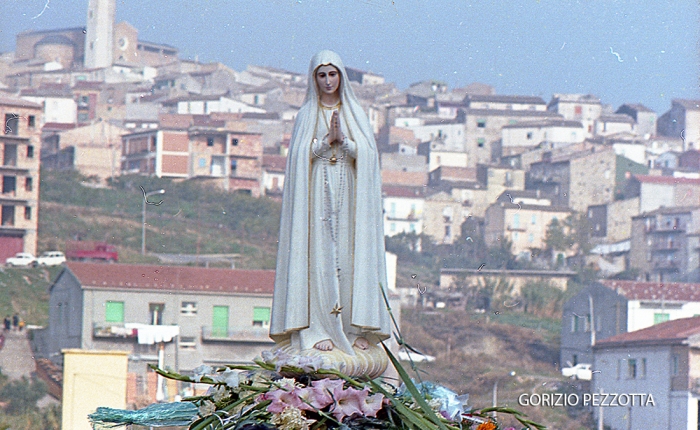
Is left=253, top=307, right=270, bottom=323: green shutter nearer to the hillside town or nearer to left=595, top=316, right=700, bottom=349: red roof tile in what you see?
the hillside town

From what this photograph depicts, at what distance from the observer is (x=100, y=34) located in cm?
7994

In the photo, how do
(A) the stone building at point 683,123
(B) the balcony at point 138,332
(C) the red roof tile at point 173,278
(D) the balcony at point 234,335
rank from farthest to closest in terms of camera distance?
(A) the stone building at point 683,123 → (B) the balcony at point 138,332 → (C) the red roof tile at point 173,278 → (D) the balcony at point 234,335

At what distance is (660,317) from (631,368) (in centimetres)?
545

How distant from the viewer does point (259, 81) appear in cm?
7119

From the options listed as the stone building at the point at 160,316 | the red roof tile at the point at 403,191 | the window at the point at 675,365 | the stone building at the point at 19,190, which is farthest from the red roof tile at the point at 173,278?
the red roof tile at the point at 403,191

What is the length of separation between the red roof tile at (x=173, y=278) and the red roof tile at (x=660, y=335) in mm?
8506

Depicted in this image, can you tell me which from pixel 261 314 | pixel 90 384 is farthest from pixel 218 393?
pixel 261 314

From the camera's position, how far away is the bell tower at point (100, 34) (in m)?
80.1

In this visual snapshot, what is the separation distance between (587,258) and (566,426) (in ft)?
62.5

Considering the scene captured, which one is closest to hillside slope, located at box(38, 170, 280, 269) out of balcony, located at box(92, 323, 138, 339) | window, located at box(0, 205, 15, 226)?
window, located at box(0, 205, 15, 226)

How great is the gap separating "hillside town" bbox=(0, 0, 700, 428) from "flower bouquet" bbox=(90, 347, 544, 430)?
60.7 feet

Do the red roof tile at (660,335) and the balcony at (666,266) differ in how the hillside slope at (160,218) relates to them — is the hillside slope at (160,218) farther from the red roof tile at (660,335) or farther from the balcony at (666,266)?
the balcony at (666,266)

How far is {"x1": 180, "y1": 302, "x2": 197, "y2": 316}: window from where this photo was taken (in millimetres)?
35144

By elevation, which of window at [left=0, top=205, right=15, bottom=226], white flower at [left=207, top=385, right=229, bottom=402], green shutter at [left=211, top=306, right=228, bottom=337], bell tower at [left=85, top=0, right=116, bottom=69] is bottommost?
green shutter at [left=211, top=306, right=228, bottom=337]
